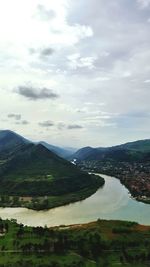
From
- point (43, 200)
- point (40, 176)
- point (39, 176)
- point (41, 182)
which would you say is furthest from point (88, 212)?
point (39, 176)

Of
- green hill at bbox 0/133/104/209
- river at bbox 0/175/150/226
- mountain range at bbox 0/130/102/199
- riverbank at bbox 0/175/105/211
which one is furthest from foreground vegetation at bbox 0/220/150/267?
mountain range at bbox 0/130/102/199

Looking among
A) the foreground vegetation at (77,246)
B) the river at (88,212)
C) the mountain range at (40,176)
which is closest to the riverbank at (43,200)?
the river at (88,212)

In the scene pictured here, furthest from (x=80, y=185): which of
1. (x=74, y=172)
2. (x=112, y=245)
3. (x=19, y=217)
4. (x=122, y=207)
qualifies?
(x=112, y=245)

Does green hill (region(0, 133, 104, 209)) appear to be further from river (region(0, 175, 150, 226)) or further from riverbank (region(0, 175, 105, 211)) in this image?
river (region(0, 175, 150, 226))

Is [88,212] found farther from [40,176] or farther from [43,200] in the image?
[40,176]

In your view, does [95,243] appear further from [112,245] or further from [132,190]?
[132,190]

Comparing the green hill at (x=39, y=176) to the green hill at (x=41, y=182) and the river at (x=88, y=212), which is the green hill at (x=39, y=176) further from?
the river at (x=88, y=212)
